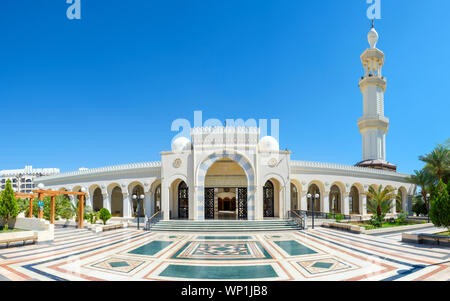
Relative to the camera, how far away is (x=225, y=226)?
16.1 meters

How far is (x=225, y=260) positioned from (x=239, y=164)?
10.0 metres

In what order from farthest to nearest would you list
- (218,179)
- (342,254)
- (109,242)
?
(218,179) < (109,242) < (342,254)

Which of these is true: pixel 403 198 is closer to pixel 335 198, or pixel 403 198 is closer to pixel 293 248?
pixel 335 198

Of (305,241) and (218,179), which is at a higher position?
(218,179)

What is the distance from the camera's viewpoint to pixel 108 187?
23.2 m

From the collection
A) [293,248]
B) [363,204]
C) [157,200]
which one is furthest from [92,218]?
[363,204]

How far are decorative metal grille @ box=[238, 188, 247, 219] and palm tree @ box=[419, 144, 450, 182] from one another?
52.9 ft

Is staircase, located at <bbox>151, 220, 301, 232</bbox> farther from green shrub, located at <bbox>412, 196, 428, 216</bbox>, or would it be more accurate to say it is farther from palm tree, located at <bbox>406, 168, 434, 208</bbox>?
green shrub, located at <bbox>412, 196, 428, 216</bbox>

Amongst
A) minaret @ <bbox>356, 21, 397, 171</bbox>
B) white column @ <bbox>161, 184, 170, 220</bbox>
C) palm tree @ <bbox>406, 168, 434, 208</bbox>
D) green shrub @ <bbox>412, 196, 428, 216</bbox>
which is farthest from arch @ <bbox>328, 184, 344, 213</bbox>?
white column @ <bbox>161, 184, 170, 220</bbox>

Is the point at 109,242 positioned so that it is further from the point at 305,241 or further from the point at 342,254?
the point at 342,254
